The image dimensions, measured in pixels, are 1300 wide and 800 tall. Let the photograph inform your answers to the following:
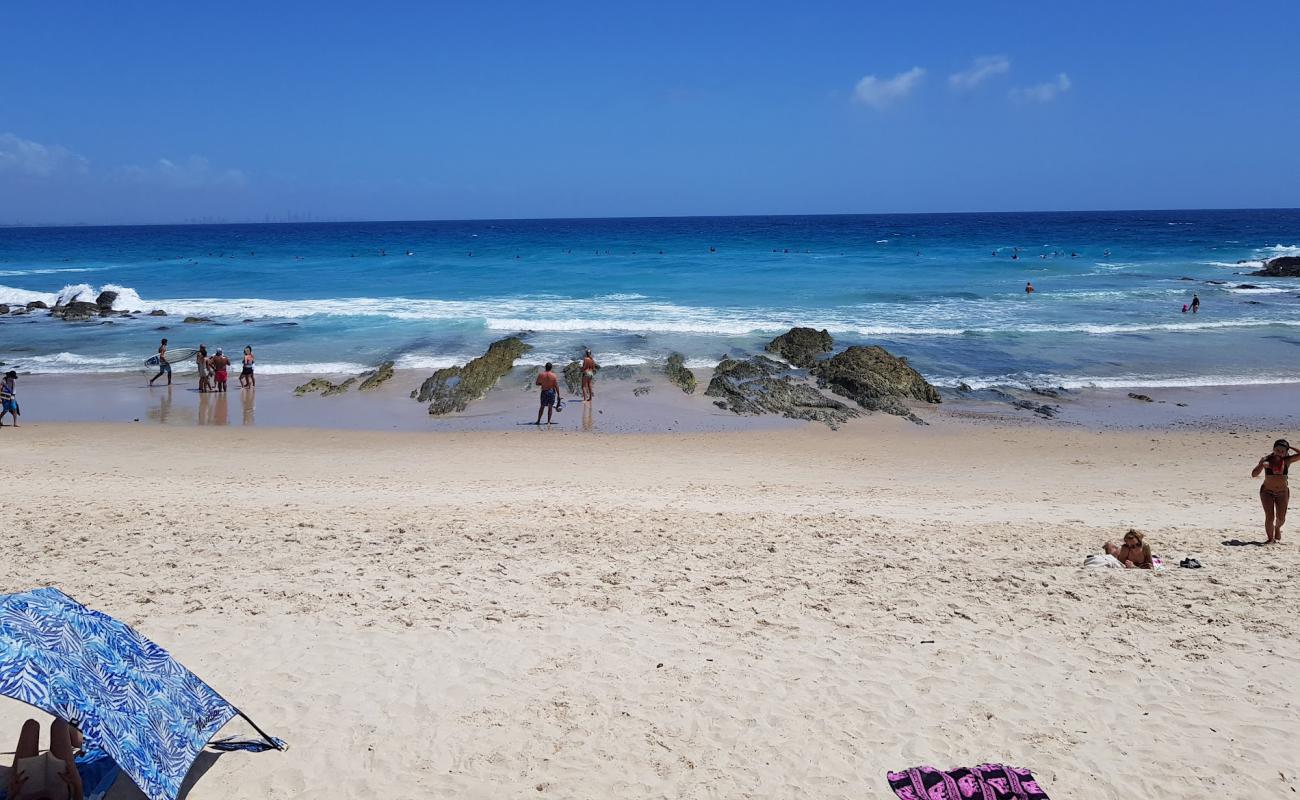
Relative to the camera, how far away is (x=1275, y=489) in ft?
33.2

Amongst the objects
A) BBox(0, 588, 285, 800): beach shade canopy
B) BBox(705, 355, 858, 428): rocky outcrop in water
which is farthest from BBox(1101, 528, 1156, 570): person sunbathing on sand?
BBox(705, 355, 858, 428): rocky outcrop in water

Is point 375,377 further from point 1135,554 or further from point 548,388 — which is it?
point 1135,554

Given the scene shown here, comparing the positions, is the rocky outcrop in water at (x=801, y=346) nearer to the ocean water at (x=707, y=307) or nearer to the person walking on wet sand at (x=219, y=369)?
the ocean water at (x=707, y=307)

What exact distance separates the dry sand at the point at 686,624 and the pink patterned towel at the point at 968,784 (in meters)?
0.15

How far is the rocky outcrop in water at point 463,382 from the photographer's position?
19969 millimetres

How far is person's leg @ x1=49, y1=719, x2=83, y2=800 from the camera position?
201 inches

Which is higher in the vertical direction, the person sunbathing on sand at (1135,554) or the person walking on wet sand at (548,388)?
the person walking on wet sand at (548,388)

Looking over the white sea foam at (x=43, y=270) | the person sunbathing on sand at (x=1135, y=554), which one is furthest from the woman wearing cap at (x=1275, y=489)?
the white sea foam at (x=43, y=270)

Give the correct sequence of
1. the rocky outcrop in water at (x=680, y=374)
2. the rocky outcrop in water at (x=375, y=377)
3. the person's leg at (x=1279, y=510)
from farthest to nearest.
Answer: the rocky outcrop in water at (x=375, y=377) < the rocky outcrop in water at (x=680, y=374) < the person's leg at (x=1279, y=510)

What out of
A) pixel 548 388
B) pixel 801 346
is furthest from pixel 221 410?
pixel 801 346

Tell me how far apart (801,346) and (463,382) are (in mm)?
9479

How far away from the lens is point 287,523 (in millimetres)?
10562

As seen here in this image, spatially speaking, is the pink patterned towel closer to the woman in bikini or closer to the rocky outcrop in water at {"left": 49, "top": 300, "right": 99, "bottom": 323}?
the woman in bikini

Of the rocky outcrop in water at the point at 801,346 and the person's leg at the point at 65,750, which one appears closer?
the person's leg at the point at 65,750
